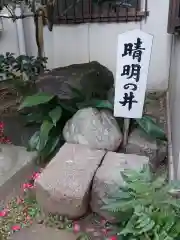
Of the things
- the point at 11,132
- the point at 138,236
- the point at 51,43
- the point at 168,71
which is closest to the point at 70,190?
the point at 138,236

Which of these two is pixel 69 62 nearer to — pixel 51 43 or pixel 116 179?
pixel 51 43

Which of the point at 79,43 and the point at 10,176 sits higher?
the point at 79,43

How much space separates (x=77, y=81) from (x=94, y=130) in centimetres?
83

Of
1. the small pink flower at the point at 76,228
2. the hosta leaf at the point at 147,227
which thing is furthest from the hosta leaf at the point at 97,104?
the hosta leaf at the point at 147,227

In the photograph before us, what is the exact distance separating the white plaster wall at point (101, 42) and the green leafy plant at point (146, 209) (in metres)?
3.42

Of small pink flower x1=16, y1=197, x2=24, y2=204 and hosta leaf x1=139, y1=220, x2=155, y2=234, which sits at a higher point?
hosta leaf x1=139, y1=220, x2=155, y2=234

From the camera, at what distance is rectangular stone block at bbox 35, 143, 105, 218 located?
206cm

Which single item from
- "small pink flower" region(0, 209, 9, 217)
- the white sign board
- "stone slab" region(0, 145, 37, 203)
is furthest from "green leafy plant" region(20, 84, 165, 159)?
"small pink flower" region(0, 209, 9, 217)

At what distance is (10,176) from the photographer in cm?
258

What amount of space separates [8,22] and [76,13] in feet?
4.09

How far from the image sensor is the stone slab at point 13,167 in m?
2.53

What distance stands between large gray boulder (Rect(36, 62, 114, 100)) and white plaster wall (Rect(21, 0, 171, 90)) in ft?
3.13

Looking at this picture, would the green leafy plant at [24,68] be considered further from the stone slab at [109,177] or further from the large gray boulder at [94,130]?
the stone slab at [109,177]

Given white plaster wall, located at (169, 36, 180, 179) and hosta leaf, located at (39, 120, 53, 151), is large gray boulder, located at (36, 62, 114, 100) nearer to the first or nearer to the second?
hosta leaf, located at (39, 120, 53, 151)
